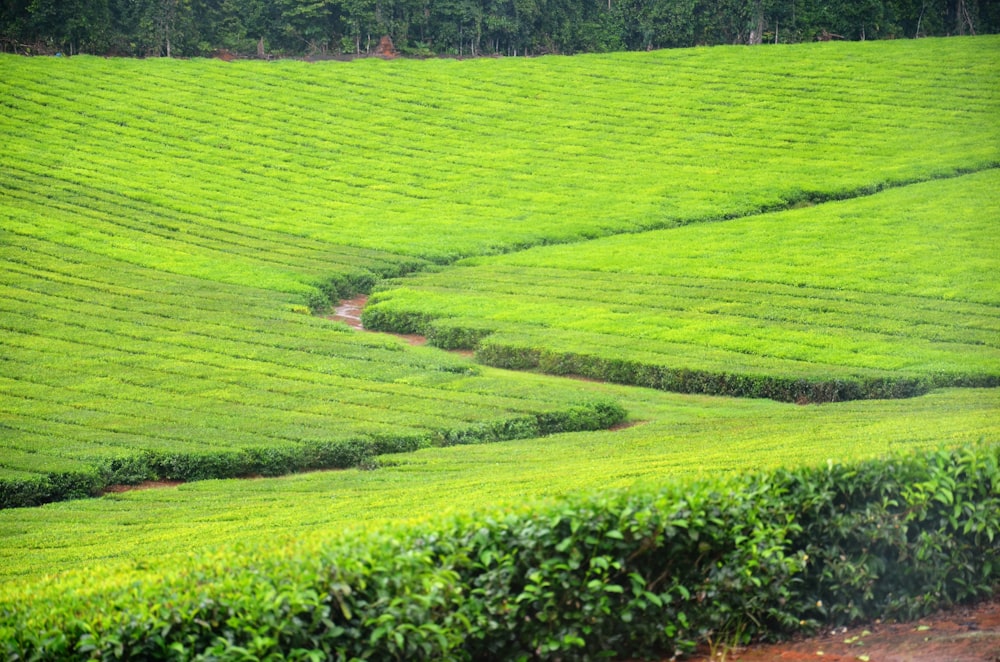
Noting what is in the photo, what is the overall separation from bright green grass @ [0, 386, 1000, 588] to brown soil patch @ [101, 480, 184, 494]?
706mm

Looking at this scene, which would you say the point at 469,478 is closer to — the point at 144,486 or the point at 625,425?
the point at 625,425

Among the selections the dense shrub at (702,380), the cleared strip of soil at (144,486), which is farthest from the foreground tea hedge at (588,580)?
the dense shrub at (702,380)

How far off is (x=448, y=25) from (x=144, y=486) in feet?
185

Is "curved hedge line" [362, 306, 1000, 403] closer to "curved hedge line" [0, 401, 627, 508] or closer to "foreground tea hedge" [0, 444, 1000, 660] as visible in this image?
"curved hedge line" [0, 401, 627, 508]

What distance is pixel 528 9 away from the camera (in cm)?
7044

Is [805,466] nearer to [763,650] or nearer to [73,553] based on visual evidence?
[763,650]

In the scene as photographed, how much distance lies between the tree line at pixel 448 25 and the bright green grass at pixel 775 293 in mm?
26769

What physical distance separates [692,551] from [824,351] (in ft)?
61.2

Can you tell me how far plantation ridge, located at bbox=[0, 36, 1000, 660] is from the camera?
335 inches

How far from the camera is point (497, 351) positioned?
94.7 feet

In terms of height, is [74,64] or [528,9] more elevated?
[528,9]

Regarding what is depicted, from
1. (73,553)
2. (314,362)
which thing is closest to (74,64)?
(314,362)

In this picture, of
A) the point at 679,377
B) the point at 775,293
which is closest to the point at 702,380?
the point at 679,377

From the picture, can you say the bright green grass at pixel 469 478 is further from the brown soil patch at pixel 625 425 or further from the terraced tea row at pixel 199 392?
the terraced tea row at pixel 199 392
